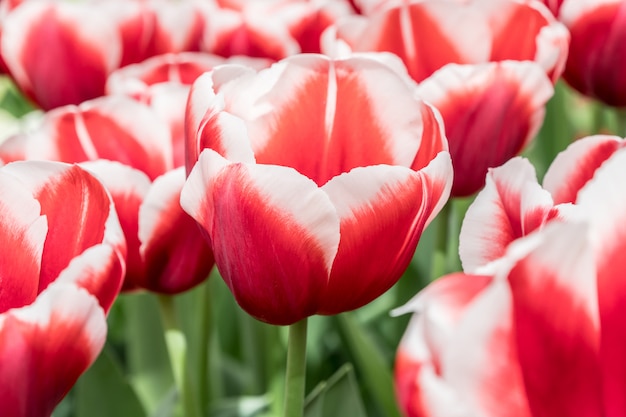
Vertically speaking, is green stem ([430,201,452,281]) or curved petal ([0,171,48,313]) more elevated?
curved petal ([0,171,48,313])

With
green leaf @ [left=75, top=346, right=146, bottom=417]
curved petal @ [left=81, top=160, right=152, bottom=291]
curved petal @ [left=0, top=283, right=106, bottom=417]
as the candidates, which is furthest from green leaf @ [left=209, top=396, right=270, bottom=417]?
curved petal @ [left=0, top=283, right=106, bottom=417]

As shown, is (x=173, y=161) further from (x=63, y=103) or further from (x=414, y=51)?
(x=63, y=103)

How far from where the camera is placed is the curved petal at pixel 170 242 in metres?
0.45

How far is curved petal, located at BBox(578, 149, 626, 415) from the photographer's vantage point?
0.87 ft

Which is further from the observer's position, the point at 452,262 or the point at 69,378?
the point at 452,262

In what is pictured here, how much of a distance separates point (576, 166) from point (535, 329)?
0.12m

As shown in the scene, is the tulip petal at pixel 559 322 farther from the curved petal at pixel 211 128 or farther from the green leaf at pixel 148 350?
the green leaf at pixel 148 350

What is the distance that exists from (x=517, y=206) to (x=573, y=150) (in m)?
0.06

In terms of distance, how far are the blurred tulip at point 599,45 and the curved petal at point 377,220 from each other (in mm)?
270

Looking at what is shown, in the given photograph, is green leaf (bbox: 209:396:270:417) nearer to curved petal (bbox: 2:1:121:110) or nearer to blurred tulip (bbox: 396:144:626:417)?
curved petal (bbox: 2:1:121:110)

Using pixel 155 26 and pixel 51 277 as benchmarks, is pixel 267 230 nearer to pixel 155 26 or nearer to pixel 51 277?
pixel 51 277

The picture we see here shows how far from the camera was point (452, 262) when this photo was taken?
0.75 metres

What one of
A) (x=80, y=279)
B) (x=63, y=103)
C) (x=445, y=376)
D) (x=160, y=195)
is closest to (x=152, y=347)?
(x=63, y=103)

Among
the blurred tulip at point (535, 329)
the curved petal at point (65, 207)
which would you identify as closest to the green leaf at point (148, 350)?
the curved petal at point (65, 207)
